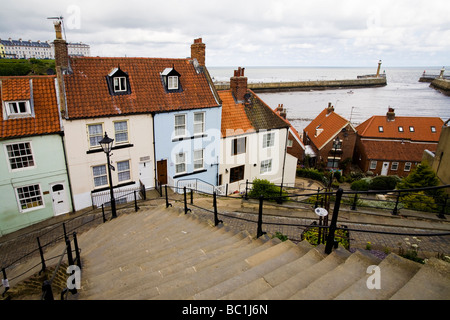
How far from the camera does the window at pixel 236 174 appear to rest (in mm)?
21172

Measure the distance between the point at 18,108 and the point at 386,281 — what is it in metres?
16.1

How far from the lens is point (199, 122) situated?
59.0 feet

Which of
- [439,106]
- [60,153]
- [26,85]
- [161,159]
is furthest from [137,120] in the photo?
[439,106]

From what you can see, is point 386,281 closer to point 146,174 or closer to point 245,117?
point 146,174

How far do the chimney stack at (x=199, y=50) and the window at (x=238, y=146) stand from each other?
19.5 ft

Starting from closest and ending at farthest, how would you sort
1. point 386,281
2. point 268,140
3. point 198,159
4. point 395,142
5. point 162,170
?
point 386,281 < point 162,170 < point 198,159 < point 268,140 < point 395,142

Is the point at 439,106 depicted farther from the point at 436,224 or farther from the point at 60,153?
the point at 60,153

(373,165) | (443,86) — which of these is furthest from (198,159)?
(443,86)

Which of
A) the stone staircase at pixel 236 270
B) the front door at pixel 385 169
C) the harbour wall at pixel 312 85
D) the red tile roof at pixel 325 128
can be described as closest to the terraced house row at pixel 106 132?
the stone staircase at pixel 236 270

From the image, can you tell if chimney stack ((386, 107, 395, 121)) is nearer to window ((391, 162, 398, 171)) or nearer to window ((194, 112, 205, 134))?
window ((391, 162, 398, 171))

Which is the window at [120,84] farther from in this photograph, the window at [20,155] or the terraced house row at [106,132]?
the window at [20,155]

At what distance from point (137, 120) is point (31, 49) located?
184982 millimetres

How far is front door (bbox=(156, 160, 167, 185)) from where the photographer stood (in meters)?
17.2

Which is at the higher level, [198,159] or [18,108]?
[18,108]
